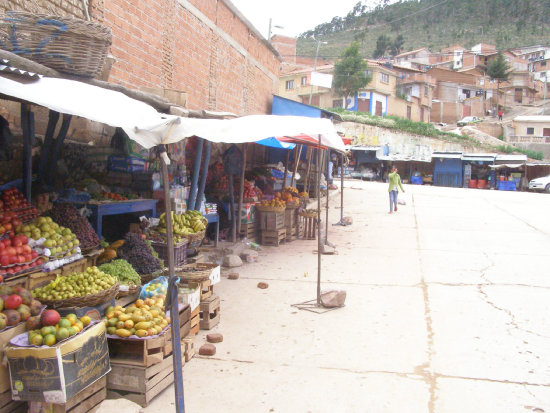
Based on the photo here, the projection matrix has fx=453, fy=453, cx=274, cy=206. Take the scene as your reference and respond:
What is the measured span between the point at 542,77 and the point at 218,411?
8769cm

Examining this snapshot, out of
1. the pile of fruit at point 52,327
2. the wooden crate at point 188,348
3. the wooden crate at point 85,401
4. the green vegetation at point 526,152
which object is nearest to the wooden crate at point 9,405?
the wooden crate at point 85,401

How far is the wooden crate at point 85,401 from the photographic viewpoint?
123 inches

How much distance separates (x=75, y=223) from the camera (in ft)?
17.0

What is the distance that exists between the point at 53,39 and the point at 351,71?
4827 cm

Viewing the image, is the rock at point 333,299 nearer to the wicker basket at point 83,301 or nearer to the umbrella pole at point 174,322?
the wicker basket at point 83,301

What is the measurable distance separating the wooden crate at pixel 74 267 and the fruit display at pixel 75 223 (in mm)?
199

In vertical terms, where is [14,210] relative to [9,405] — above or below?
above

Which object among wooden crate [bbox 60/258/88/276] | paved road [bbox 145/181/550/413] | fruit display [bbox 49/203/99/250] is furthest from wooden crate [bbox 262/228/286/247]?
wooden crate [bbox 60/258/88/276]

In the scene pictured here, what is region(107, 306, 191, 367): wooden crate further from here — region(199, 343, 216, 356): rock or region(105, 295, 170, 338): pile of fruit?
region(199, 343, 216, 356): rock

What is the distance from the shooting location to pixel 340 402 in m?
3.72

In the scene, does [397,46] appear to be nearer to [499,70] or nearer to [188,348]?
[499,70]

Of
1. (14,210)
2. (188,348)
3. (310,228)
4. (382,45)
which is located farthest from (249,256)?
(382,45)

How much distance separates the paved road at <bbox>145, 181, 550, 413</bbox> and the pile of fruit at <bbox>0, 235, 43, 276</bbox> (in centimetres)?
168

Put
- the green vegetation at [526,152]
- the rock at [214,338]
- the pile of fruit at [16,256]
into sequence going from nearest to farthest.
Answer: the pile of fruit at [16,256], the rock at [214,338], the green vegetation at [526,152]
